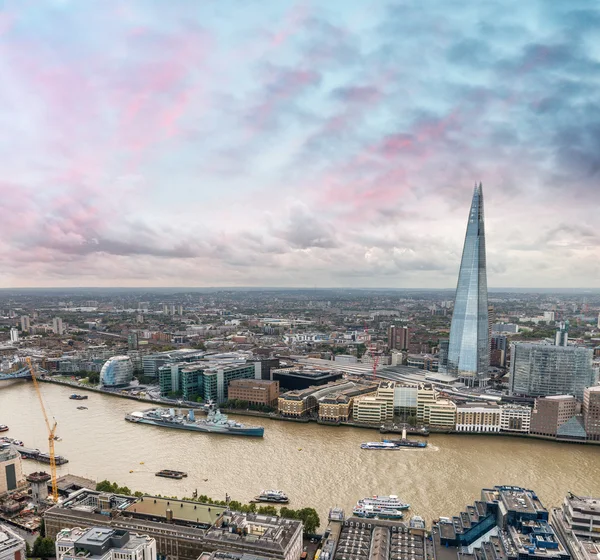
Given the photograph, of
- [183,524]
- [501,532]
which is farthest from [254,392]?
[501,532]

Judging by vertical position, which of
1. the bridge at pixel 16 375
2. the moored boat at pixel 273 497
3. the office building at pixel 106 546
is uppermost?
the office building at pixel 106 546

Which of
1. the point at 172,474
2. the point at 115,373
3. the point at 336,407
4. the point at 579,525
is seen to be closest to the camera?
the point at 579,525

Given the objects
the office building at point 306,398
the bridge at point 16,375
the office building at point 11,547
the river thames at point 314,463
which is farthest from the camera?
the bridge at point 16,375

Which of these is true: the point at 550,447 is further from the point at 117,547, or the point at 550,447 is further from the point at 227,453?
the point at 117,547

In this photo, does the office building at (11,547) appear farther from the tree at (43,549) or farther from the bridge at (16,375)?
the bridge at (16,375)

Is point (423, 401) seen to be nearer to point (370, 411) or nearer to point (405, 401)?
point (405, 401)

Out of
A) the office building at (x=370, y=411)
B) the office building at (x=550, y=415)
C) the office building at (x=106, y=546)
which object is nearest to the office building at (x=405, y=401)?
the office building at (x=370, y=411)

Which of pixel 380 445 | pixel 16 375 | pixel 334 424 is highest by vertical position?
pixel 380 445
